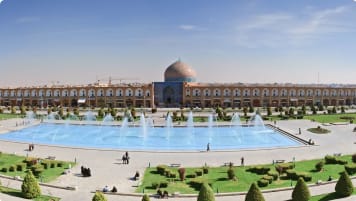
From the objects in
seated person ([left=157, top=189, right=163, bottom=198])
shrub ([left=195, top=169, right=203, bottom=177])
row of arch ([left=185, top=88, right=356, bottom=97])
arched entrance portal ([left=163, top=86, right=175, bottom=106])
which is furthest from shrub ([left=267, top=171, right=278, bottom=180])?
arched entrance portal ([left=163, top=86, right=175, bottom=106])

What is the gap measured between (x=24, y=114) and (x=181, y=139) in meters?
31.5

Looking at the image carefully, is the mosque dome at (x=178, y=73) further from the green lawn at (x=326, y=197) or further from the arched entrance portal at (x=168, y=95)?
the green lawn at (x=326, y=197)

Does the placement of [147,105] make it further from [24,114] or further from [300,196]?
[300,196]

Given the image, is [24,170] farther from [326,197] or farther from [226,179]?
[326,197]

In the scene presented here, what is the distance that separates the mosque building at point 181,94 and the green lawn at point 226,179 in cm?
4768

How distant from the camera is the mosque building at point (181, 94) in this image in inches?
2749

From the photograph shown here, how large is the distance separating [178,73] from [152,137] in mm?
34195

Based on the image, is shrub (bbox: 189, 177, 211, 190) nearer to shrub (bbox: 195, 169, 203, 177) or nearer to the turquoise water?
shrub (bbox: 195, 169, 203, 177)

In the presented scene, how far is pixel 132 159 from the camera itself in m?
24.5

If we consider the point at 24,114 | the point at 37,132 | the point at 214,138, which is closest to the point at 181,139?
the point at 214,138

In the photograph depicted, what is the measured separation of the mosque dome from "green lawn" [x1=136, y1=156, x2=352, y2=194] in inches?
1888

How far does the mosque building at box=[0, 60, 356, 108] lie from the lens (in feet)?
229

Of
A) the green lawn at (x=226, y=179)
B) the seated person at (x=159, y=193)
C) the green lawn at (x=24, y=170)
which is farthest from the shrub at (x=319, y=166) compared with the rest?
the green lawn at (x=24, y=170)

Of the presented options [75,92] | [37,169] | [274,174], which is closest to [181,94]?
[75,92]
